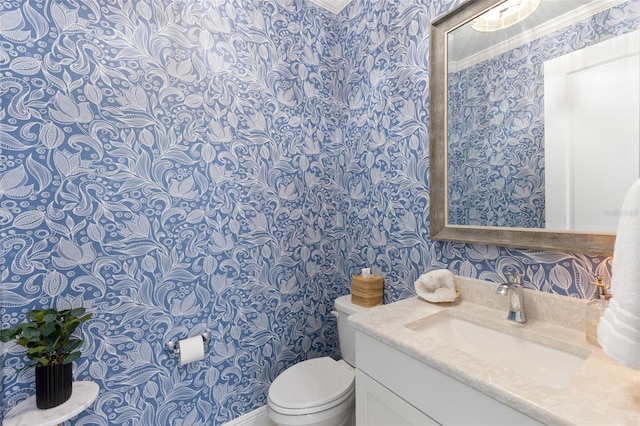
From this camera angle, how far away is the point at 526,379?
639 mm

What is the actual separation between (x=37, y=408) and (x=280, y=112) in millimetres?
1621

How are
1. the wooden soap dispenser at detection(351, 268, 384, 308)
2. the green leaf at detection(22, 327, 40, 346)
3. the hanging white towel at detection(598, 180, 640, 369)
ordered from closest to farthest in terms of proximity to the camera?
the hanging white towel at detection(598, 180, 640, 369), the green leaf at detection(22, 327, 40, 346), the wooden soap dispenser at detection(351, 268, 384, 308)

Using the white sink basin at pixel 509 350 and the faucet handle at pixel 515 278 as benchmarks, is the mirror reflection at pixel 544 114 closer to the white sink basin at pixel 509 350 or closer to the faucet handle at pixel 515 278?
the faucet handle at pixel 515 278

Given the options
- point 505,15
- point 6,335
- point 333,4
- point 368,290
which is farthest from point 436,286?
point 333,4

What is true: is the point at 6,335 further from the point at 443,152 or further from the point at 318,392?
the point at 443,152

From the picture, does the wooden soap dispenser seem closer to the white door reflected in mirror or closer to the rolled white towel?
the rolled white towel

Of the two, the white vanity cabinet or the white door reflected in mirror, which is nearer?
the white vanity cabinet

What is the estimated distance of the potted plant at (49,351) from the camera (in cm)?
96

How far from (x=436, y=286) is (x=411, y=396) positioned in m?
0.52

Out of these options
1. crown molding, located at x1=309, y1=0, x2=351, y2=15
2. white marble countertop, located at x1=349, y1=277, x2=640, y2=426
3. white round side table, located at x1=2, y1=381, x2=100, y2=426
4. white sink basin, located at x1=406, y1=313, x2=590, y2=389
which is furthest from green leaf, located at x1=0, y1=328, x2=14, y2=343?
crown molding, located at x1=309, y1=0, x2=351, y2=15

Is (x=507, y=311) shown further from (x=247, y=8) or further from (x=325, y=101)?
(x=247, y=8)

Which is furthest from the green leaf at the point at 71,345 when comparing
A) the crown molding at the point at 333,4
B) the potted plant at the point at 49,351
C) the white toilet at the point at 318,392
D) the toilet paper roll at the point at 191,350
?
the crown molding at the point at 333,4

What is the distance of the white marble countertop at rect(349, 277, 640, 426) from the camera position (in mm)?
539

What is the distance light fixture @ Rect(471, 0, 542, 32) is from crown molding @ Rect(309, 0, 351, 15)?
101 centimetres
